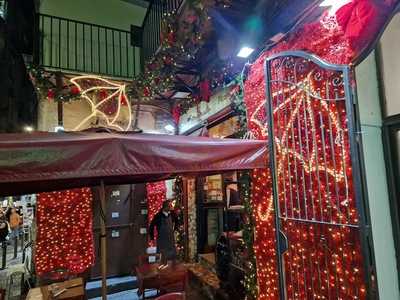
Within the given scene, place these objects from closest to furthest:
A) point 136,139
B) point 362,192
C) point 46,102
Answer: point 362,192 → point 136,139 → point 46,102

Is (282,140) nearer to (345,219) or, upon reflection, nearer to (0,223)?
(345,219)

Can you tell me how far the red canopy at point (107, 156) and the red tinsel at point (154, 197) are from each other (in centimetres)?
450

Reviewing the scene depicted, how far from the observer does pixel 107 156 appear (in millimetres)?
2139

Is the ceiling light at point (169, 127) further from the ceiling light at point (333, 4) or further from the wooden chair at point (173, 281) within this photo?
the ceiling light at point (333, 4)

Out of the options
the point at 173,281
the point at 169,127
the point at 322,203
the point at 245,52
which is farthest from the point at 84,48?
the point at 322,203

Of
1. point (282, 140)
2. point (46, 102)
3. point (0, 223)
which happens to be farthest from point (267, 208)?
point (0, 223)

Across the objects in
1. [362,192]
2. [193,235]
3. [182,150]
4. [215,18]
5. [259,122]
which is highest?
[215,18]

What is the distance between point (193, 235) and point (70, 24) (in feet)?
21.0

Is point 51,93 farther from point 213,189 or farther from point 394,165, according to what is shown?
point 394,165

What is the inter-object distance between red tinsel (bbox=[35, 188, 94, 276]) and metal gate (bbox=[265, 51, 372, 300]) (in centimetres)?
507

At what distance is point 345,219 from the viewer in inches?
95.0

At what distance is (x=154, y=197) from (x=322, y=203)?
539cm

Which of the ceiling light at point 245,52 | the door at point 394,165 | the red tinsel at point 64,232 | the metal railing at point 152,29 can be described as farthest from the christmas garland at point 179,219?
the door at point 394,165

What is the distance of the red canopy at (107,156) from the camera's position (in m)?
1.87
